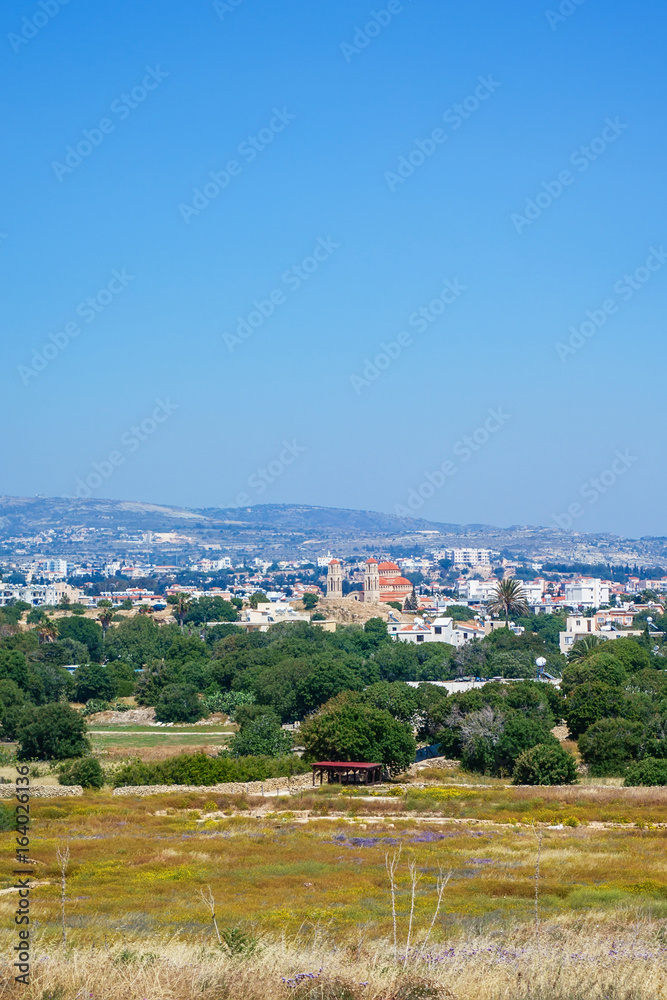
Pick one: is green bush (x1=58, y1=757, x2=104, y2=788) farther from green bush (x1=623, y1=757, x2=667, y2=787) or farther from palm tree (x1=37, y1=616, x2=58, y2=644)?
palm tree (x1=37, y1=616, x2=58, y2=644)

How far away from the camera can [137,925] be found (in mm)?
14180

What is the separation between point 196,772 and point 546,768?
41.8 feet

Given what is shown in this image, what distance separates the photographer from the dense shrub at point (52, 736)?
4566cm

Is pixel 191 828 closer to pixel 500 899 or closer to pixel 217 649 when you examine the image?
pixel 500 899

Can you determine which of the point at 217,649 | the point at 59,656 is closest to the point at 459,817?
the point at 217,649

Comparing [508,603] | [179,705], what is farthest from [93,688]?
[508,603]

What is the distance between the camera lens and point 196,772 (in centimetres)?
3806

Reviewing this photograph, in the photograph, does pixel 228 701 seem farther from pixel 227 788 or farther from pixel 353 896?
pixel 353 896

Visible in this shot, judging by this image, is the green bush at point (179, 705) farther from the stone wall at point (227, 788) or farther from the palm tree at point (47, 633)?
the palm tree at point (47, 633)

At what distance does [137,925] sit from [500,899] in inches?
253

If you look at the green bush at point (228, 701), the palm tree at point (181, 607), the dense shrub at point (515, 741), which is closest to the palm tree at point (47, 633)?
the palm tree at point (181, 607)

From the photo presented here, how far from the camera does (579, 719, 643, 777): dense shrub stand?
3997 centimetres

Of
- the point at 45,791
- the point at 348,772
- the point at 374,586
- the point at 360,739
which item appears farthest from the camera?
the point at 374,586

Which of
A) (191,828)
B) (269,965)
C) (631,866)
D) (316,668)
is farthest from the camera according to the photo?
(316,668)
